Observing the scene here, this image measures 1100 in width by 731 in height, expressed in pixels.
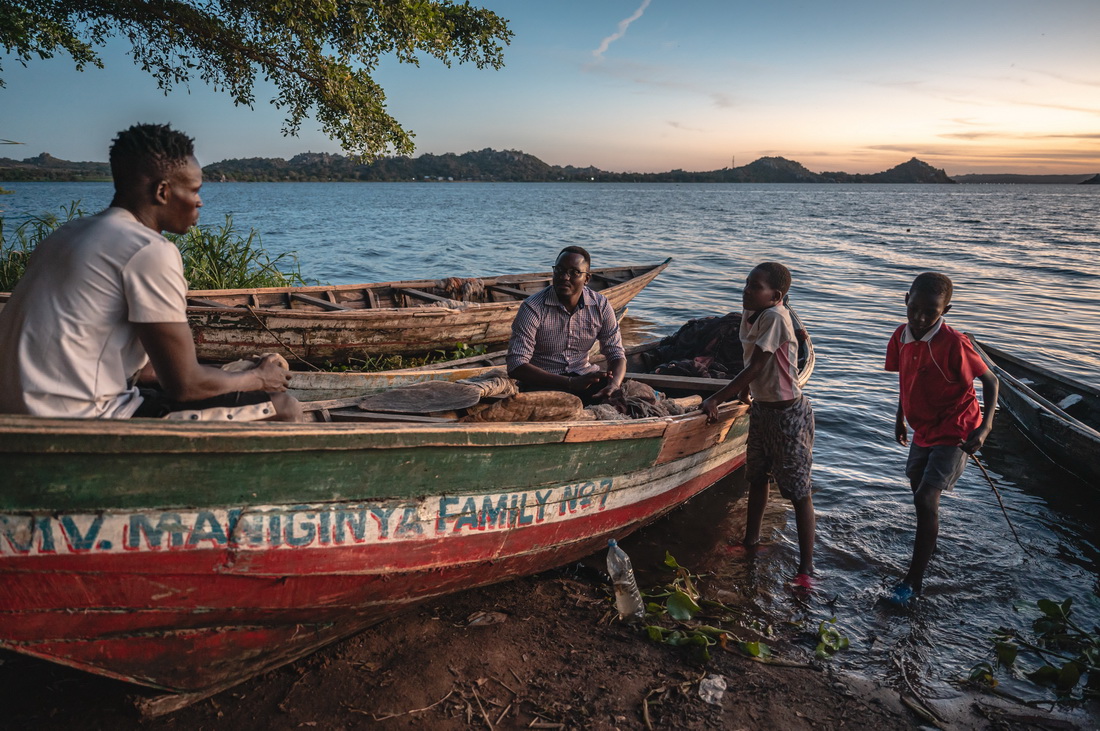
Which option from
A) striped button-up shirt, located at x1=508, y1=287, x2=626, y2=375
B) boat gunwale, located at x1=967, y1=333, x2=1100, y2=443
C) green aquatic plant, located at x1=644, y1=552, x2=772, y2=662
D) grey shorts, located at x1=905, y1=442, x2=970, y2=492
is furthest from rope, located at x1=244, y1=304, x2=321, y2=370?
boat gunwale, located at x1=967, y1=333, x2=1100, y2=443

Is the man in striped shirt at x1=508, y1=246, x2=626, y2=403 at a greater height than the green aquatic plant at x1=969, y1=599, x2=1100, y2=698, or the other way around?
the man in striped shirt at x1=508, y1=246, x2=626, y2=403

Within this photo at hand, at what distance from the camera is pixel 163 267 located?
2342 mm

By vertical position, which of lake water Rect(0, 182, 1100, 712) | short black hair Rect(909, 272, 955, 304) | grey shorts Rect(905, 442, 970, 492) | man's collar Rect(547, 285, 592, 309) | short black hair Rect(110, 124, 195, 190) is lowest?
lake water Rect(0, 182, 1100, 712)

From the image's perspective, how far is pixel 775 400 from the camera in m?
4.30

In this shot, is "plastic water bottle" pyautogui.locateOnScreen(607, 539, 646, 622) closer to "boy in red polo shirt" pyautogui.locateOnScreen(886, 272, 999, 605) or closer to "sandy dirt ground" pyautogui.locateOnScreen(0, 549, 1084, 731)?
"sandy dirt ground" pyautogui.locateOnScreen(0, 549, 1084, 731)

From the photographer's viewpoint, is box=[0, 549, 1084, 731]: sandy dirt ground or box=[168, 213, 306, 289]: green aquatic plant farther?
box=[168, 213, 306, 289]: green aquatic plant

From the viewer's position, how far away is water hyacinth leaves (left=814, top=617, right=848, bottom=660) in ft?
12.8

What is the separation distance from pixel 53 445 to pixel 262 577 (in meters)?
0.99

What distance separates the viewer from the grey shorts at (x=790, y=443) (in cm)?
438

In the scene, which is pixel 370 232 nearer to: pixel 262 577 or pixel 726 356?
pixel 726 356

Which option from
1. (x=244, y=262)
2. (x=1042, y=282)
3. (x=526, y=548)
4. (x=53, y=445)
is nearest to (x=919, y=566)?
(x=526, y=548)

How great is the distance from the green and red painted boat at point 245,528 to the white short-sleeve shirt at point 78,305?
250mm

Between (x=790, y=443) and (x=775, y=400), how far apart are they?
0.33 m

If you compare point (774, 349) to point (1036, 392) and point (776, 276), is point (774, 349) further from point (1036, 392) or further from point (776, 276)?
point (1036, 392)
